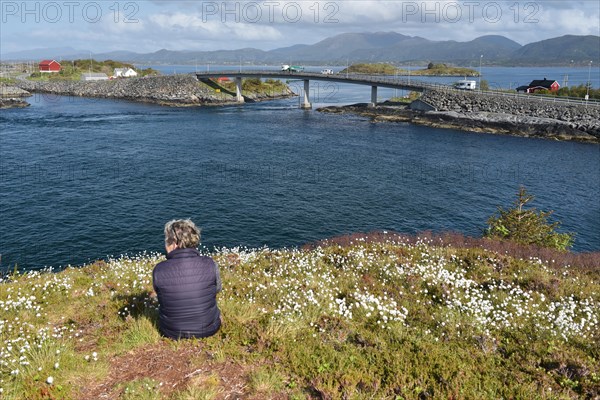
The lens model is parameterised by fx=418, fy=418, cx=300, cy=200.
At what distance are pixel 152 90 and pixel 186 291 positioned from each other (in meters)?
124

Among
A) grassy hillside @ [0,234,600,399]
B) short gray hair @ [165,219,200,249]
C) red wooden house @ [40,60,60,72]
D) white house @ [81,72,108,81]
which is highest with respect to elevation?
red wooden house @ [40,60,60,72]

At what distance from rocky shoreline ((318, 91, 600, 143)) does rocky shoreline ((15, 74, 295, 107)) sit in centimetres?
4412

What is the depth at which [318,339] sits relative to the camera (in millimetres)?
8633

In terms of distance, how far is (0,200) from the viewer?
3597 centimetres

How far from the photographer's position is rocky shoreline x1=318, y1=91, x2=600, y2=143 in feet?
228

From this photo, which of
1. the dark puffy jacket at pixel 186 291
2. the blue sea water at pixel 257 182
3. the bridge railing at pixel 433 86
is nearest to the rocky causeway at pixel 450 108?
the bridge railing at pixel 433 86

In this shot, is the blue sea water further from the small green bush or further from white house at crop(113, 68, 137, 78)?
white house at crop(113, 68, 137, 78)

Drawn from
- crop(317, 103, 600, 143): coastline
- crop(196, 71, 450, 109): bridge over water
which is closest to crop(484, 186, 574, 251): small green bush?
crop(317, 103, 600, 143): coastline

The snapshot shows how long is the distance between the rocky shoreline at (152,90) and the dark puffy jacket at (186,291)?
356ft

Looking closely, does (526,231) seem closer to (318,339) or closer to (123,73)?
(318,339)

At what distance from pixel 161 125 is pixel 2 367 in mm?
75208

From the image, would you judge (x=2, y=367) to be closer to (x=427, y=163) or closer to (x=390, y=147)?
(x=427, y=163)

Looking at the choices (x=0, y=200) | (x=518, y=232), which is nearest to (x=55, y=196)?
(x=0, y=200)

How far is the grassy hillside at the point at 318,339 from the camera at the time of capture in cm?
701
